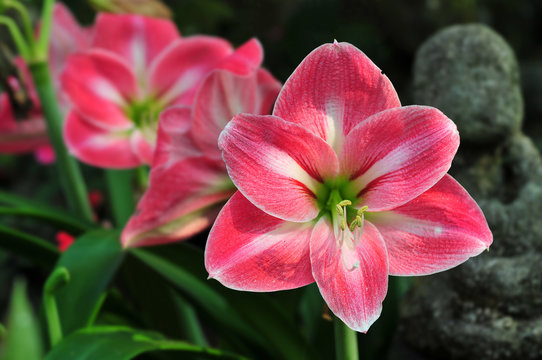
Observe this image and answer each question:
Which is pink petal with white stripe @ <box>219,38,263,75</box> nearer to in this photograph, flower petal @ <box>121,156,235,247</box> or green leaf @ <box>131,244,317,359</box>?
flower petal @ <box>121,156,235,247</box>

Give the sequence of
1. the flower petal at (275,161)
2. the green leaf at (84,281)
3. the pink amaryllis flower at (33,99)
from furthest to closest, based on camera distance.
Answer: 1. the pink amaryllis flower at (33,99)
2. the green leaf at (84,281)
3. the flower petal at (275,161)

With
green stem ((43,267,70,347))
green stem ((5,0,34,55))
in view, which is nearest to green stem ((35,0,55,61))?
green stem ((5,0,34,55))

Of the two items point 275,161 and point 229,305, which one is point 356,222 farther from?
point 229,305

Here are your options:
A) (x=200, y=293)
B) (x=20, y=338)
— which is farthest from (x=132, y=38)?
(x=20, y=338)

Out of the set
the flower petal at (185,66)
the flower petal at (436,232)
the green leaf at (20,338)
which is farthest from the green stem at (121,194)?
the green leaf at (20,338)

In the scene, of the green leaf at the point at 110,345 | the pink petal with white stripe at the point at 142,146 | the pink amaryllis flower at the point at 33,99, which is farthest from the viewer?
the pink amaryllis flower at the point at 33,99

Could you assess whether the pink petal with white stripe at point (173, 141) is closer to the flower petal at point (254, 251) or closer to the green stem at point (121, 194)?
the flower petal at point (254, 251)
